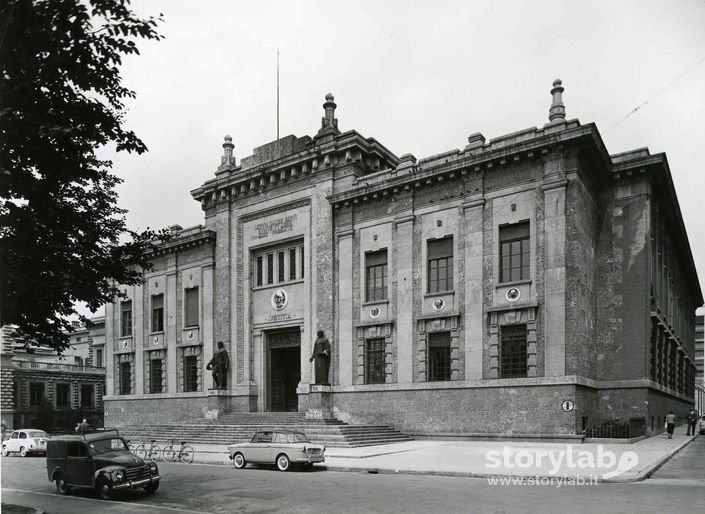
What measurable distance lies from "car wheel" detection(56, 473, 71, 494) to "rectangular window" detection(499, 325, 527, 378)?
55.3ft

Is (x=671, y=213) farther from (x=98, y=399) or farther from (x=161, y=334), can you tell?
(x=98, y=399)

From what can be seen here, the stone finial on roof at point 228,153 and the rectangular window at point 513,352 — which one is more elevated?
the stone finial on roof at point 228,153

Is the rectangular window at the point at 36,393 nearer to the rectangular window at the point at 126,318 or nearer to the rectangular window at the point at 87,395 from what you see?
the rectangular window at the point at 87,395

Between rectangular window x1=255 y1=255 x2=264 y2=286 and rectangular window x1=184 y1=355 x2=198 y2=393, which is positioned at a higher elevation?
rectangular window x1=255 y1=255 x2=264 y2=286

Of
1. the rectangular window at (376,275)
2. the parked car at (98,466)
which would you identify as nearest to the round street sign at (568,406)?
the rectangular window at (376,275)

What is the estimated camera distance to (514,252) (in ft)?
87.9

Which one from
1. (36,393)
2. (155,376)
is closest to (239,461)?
(155,376)

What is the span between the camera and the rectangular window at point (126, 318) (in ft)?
141

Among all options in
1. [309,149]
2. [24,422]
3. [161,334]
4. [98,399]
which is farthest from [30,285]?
[98,399]

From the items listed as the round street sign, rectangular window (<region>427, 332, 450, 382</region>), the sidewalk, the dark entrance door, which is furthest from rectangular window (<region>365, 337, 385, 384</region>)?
the round street sign

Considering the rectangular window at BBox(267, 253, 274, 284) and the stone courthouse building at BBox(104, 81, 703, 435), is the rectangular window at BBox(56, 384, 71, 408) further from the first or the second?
the rectangular window at BBox(267, 253, 274, 284)

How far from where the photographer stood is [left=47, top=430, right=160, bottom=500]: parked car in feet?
48.1

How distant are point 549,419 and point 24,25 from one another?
21.8 metres

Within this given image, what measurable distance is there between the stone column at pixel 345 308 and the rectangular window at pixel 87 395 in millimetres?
43268
